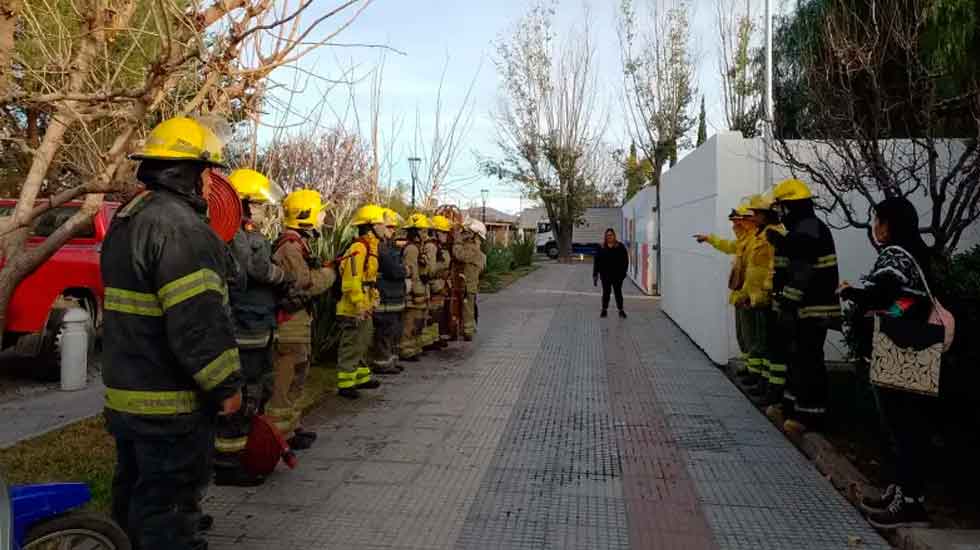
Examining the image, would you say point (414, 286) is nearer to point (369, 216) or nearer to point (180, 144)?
point (369, 216)

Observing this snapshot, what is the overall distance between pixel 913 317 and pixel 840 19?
481 cm

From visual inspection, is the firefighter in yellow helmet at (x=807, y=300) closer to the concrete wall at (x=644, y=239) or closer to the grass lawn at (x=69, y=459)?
the grass lawn at (x=69, y=459)

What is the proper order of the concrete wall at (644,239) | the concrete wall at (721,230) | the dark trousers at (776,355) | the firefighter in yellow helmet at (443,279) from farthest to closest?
the concrete wall at (644,239), the firefighter in yellow helmet at (443,279), the concrete wall at (721,230), the dark trousers at (776,355)

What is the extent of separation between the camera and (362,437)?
6145 millimetres

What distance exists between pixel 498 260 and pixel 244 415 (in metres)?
22.6

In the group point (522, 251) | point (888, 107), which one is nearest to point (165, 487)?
point (888, 107)

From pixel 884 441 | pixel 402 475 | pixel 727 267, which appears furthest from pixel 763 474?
pixel 727 267

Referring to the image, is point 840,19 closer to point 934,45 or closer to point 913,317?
point 934,45

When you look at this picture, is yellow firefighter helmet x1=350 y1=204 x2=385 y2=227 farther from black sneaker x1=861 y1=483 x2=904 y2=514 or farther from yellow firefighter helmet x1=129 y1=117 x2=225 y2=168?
black sneaker x1=861 y1=483 x2=904 y2=514

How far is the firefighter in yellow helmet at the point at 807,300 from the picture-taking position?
598cm

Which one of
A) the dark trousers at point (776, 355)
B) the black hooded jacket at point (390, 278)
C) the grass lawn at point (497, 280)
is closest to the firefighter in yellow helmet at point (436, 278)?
the black hooded jacket at point (390, 278)

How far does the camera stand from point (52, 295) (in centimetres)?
801

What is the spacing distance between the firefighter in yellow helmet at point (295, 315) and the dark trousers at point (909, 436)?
3.83 metres

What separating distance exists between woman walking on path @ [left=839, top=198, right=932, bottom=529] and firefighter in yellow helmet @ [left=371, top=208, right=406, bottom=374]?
4.91 meters
